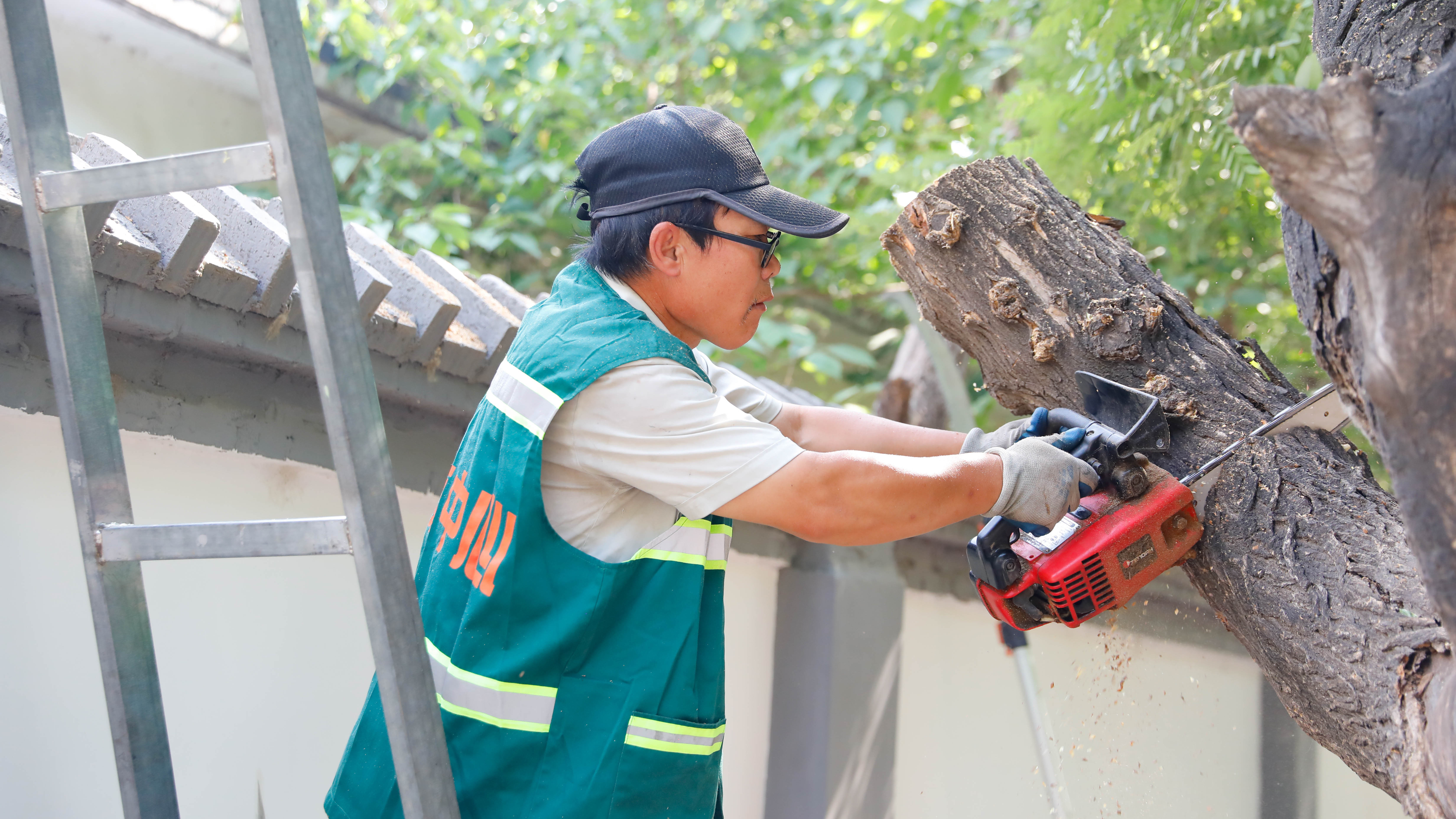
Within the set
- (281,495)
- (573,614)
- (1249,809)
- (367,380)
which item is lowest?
(1249,809)

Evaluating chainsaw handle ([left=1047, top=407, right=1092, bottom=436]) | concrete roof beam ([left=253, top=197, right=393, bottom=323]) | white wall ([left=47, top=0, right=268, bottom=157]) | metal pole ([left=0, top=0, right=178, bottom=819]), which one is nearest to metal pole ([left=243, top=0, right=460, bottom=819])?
metal pole ([left=0, top=0, right=178, bottom=819])

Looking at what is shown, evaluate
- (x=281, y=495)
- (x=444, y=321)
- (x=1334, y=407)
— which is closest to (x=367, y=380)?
(x=444, y=321)

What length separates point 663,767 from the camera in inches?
61.9

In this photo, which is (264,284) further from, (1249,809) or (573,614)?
(1249,809)

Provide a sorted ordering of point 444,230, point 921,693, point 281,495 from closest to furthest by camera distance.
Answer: point 281,495, point 921,693, point 444,230

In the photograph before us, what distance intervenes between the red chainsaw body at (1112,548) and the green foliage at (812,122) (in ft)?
5.84

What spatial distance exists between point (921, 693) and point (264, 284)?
3.01m

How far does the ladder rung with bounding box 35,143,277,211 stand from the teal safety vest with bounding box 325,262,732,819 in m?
0.53

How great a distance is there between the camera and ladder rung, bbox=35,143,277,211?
121cm

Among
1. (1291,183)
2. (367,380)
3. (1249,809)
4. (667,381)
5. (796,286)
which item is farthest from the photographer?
(796,286)

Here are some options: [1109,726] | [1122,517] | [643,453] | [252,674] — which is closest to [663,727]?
[643,453]

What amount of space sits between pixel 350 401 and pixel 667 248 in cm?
73

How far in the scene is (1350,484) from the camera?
173 cm

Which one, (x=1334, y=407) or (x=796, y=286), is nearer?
(x=1334, y=407)
